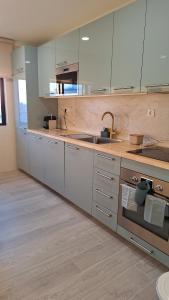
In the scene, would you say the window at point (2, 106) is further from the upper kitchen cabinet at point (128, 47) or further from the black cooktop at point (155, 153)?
the black cooktop at point (155, 153)

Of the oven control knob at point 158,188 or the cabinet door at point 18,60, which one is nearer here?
the oven control knob at point 158,188

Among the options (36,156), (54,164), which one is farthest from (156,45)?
(36,156)

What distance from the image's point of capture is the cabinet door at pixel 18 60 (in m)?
3.35

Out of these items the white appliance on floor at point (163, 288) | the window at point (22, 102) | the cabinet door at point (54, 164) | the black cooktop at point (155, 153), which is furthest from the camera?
the window at point (22, 102)

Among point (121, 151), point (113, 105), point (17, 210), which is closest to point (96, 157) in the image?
point (121, 151)

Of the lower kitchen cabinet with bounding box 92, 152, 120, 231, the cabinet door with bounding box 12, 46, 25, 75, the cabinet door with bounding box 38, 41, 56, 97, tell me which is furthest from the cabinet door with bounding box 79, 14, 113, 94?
the cabinet door with bounding box 12, 46, 25, 75

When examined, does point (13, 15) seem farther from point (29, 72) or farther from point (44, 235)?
point (44, 235)

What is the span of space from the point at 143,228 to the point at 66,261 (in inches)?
28.8

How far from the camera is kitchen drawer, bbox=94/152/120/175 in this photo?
1967 mm

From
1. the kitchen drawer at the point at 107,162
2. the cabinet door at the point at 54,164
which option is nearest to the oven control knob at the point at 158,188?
the kitchen drawer at the point at 107,162

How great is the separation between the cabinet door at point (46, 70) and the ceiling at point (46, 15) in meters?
0.25

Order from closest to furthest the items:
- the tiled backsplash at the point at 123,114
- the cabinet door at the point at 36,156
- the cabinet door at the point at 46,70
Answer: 1. the tiled backsplash at the point at 123,114
2. the cabinet door at the point at 46,70
3. the cabinet door at the point at 36,156

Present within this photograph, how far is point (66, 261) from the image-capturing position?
1.80 m

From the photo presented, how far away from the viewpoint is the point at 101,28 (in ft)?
7.45
